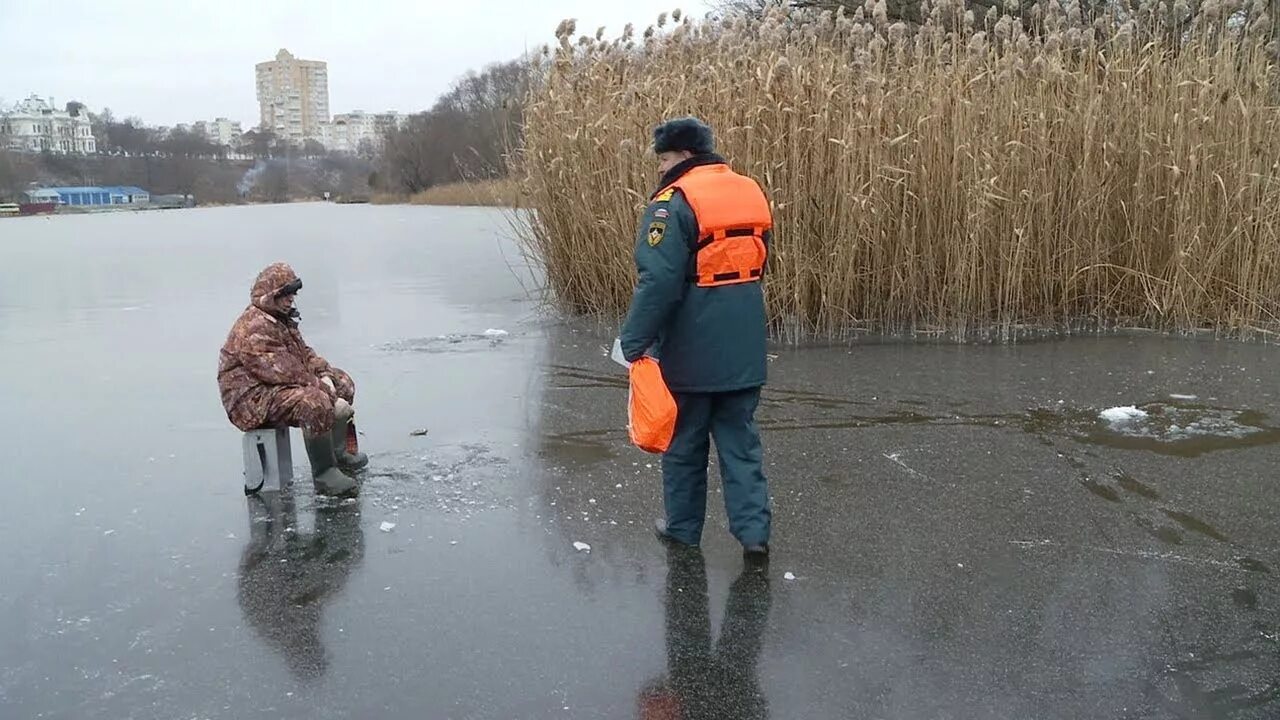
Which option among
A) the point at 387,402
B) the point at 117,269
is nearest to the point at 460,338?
the point at 387,402

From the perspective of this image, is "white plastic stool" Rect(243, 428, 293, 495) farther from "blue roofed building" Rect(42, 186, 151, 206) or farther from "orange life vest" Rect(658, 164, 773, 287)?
"blue roofed building" Rect(42, 186, 151, 206)

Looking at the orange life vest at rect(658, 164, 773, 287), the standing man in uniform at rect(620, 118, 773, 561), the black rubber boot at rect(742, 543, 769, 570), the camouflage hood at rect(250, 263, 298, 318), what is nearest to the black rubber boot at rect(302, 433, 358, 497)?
the camouflage hood at rect(250, 263, 298, 318)

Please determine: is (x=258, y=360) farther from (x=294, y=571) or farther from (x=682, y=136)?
(x=682, y=136)

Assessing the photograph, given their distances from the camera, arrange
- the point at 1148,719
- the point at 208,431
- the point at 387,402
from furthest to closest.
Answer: the point at 387,402
the point at 208,431
the point at 1148,719

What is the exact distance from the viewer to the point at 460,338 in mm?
9477

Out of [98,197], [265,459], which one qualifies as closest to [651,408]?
Result: [265,459]

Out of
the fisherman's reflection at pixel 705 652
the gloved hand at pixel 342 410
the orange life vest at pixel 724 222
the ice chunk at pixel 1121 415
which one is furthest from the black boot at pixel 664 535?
the ice chunk at pixel 1121 415

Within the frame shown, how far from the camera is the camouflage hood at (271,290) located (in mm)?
4930

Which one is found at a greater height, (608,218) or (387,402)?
(608,218)

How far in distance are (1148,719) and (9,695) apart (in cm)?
327

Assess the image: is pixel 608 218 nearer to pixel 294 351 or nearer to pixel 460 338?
pixel 460 338

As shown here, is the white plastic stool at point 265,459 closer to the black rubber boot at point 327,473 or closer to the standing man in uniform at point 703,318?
the black rubber boot at point 327,473

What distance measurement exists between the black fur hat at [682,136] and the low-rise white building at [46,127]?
5257 inches

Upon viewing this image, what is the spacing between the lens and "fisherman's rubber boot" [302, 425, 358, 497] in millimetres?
5012
